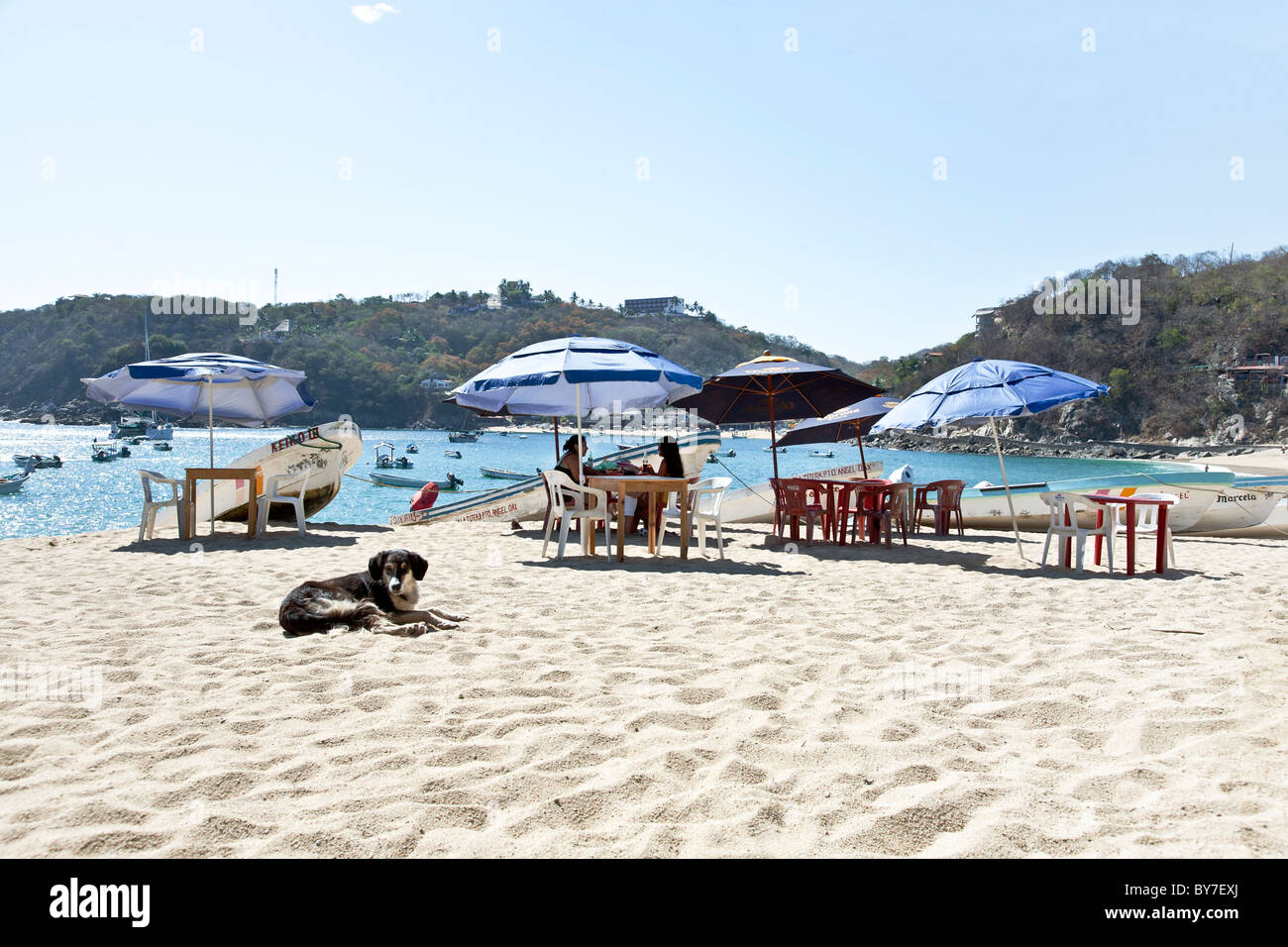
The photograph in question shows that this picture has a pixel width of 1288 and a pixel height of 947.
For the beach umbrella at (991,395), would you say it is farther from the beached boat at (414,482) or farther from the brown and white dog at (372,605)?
the beached boat at (414,482)

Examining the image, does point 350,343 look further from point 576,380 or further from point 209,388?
point 576,380

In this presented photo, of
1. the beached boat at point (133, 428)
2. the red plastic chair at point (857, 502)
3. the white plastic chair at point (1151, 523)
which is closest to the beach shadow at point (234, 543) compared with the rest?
the red plastic chair at point (857, 502)

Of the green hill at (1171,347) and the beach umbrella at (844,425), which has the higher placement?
the green hill at (1171,347)

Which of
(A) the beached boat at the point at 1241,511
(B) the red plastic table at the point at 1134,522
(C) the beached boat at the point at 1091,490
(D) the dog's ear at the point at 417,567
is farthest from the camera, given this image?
(C) the beached boat at the point at 1091,490

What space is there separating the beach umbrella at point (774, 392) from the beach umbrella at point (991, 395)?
1.21 m

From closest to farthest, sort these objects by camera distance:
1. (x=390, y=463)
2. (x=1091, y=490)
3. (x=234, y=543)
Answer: (x=234, y=543) → (x=1091, y=490) → (x=390, y=463)

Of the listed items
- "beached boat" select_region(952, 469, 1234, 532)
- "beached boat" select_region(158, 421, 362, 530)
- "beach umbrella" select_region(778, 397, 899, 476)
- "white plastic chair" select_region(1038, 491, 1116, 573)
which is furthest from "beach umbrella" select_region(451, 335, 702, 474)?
"beached boat" select_region(952, 469, 1234, 532)

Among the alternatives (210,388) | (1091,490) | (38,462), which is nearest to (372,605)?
(210,388)

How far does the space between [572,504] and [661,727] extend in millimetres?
4582

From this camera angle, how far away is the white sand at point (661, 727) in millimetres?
1969

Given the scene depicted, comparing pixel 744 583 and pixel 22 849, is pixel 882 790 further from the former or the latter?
pixel 744 583

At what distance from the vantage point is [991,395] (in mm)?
6844

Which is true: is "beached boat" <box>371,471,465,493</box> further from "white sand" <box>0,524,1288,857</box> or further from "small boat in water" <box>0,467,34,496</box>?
"white sand" <box>0,524,1288,857</box>
